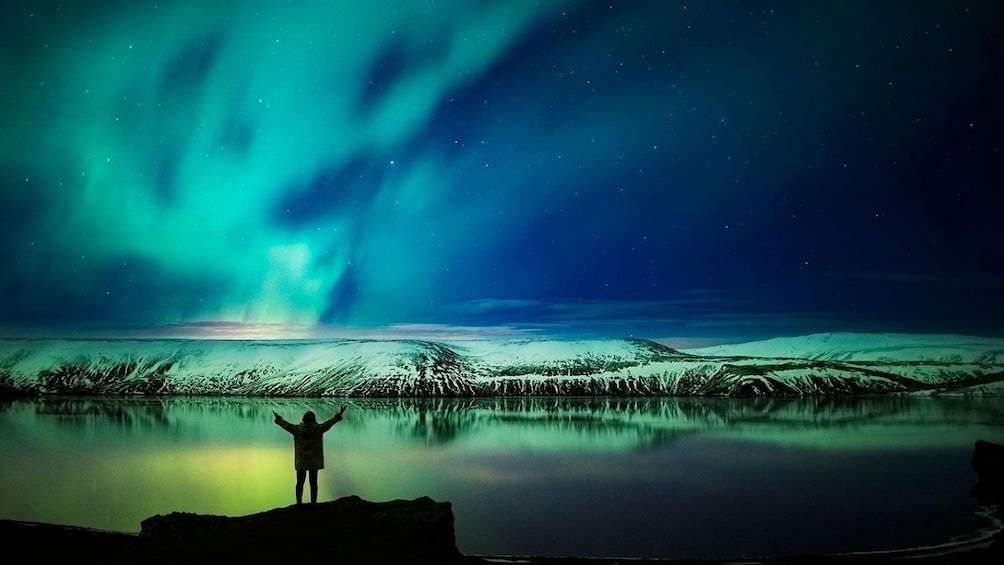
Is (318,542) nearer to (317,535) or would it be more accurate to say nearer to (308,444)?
(317,535)

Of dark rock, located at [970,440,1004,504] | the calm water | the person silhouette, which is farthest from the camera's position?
dark rock, located at [970,440,1004,504]

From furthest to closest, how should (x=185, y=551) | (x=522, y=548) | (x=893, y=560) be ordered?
(x=522, y=548) < (x=893, y=560) < (x=185, y=551)

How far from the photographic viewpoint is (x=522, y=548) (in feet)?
77.2

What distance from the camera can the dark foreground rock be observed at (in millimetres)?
13805

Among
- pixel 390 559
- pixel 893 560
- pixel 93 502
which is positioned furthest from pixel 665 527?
pixel 93 502

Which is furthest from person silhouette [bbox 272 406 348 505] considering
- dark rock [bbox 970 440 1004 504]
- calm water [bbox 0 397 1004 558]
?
dark rock [bbox 970 440 1004 504]

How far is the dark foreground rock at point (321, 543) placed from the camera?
1380 cm

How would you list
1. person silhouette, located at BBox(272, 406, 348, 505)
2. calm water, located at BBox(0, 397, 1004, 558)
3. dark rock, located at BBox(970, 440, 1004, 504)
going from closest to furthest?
person silhouette, located at BBox(272, 406, 348, 505) → calm water, located at BBox(0, 397, 1004, 558) → dark rock, located at BBox(970, 440, 1004, 504)

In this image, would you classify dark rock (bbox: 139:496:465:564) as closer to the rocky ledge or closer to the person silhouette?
the rocky ledge

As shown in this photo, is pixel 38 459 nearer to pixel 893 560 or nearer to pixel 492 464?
pixel 492 464

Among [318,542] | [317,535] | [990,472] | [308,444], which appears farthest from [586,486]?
[318,542]

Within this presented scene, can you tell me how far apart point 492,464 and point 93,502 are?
25.6 meters

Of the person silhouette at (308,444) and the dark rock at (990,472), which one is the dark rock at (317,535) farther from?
the dark rock at (990,472)

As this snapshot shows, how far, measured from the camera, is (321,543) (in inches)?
572
